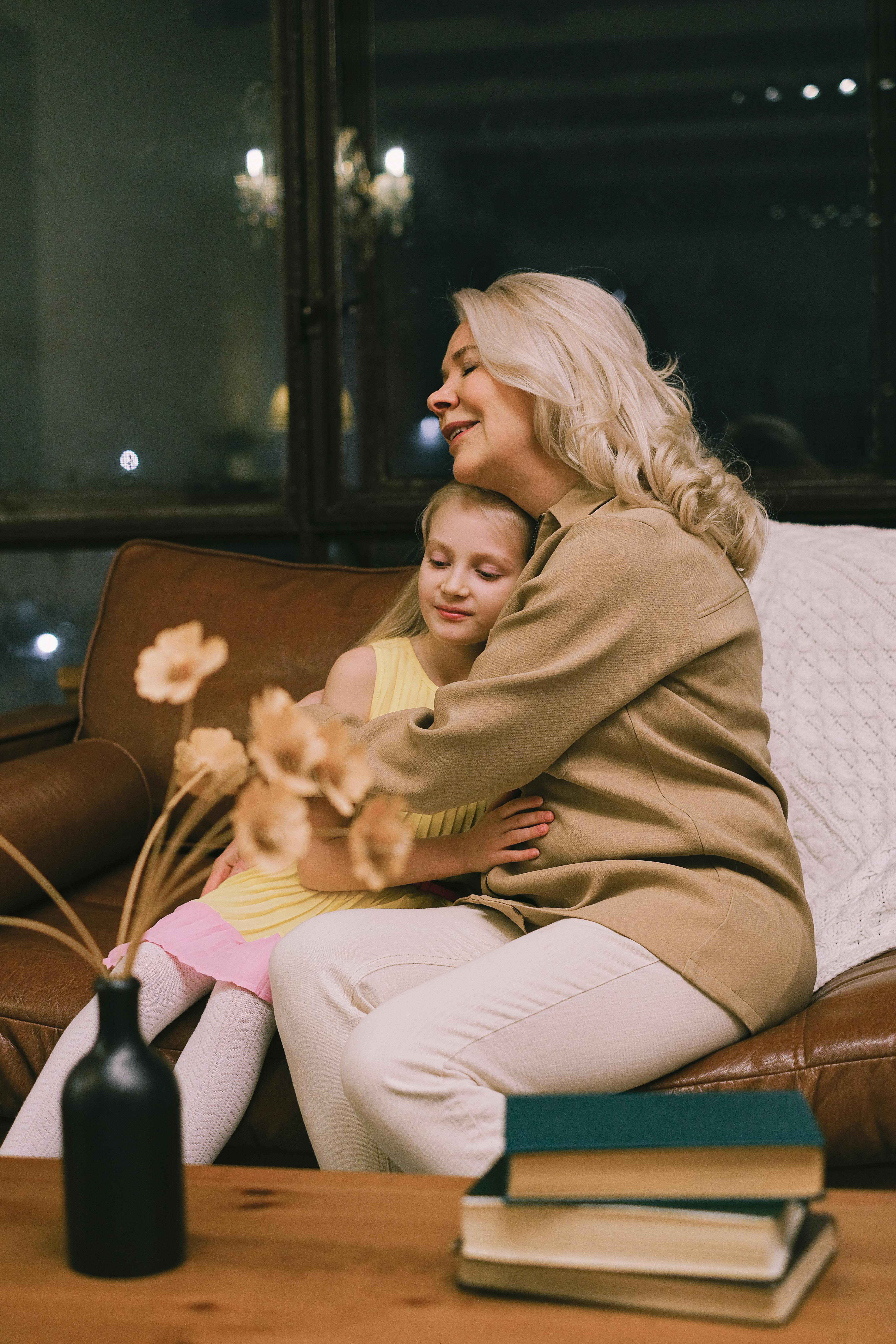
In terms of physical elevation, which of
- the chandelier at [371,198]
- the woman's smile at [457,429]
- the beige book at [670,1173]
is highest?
the chandelier at [371,198]

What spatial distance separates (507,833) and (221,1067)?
15.9 inches

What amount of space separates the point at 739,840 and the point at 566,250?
1.67m

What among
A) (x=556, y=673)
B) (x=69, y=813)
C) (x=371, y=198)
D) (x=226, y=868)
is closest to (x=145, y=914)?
(x=556, y=673)

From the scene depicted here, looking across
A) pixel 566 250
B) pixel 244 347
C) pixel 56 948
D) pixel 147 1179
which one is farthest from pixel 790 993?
pixel 244 347

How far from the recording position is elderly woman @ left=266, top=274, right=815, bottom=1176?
3.67 feet

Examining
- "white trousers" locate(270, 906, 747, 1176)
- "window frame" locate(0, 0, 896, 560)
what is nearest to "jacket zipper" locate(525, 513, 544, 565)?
"white trousers" locate(270, 906, 747, 1176)

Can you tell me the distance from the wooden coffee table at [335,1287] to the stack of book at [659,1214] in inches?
0.6

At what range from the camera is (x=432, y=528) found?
1585 mm

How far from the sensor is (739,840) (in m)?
1.29

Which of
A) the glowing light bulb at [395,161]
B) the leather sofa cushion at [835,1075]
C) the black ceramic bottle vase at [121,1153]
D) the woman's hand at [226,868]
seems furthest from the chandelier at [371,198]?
the black ceramic bottle vase at [121,1153]

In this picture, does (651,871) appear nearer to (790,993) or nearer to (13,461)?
(790,993)

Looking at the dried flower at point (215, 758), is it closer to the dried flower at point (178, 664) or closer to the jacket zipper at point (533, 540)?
the dried flower at point (178, 664)

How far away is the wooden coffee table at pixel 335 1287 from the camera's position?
66cm

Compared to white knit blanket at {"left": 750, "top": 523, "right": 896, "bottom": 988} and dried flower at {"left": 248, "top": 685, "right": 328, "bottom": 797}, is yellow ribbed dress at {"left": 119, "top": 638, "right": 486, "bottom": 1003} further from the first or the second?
dried flower at {"left": 248, "top": 685, "right": 328, "bottom": 797}
